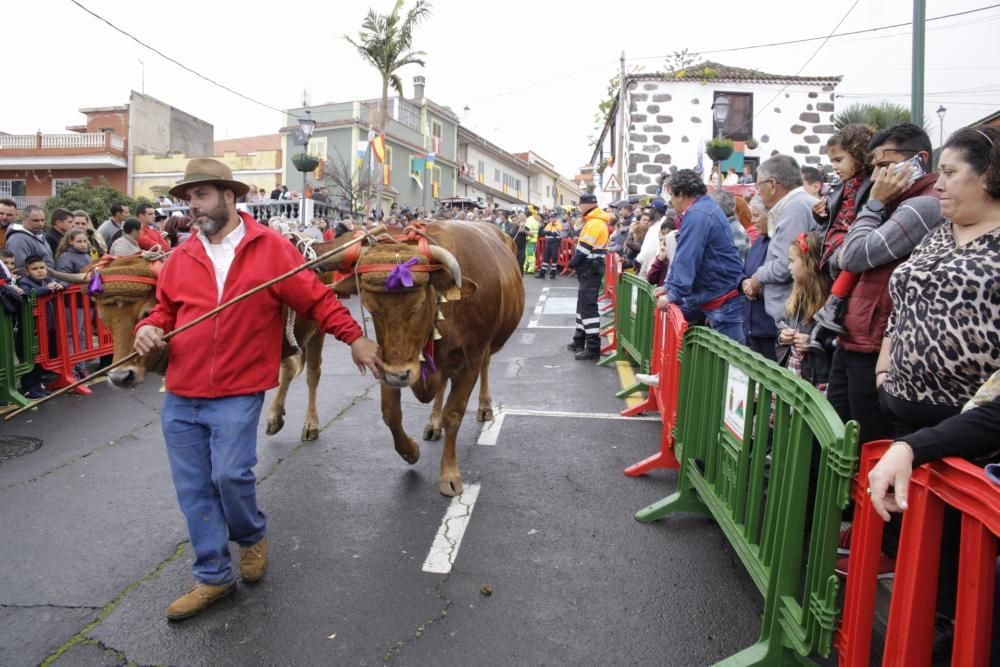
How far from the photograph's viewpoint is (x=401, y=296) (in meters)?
3.57

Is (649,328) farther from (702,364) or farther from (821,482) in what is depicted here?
(821,482)

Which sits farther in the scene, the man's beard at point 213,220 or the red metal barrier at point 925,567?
the man's beard at point 213,220

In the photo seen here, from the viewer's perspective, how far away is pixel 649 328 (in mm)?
7477

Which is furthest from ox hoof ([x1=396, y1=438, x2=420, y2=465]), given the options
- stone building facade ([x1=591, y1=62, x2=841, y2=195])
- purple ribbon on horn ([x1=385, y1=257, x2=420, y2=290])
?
stone building facade ([x1=591, y1=62, x2=841, y2=195])

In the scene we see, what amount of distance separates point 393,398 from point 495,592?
1.53 meters

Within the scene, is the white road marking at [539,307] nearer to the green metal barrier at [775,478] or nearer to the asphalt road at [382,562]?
the asphalt road at [382,562]

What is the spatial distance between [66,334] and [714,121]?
668 inches

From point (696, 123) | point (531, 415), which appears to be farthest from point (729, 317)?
A: point (696, 123)

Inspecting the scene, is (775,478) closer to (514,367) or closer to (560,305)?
(514,367)

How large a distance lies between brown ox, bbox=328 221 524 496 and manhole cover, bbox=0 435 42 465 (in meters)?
3.21

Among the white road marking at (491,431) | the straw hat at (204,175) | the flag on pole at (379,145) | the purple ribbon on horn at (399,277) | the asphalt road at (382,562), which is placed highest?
the flag on pole at (379,145)

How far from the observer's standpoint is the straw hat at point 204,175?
3389mm

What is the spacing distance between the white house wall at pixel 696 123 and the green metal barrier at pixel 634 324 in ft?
38.0

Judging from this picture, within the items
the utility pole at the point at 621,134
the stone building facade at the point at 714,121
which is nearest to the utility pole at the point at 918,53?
the stone building facade at the point at 714,121
